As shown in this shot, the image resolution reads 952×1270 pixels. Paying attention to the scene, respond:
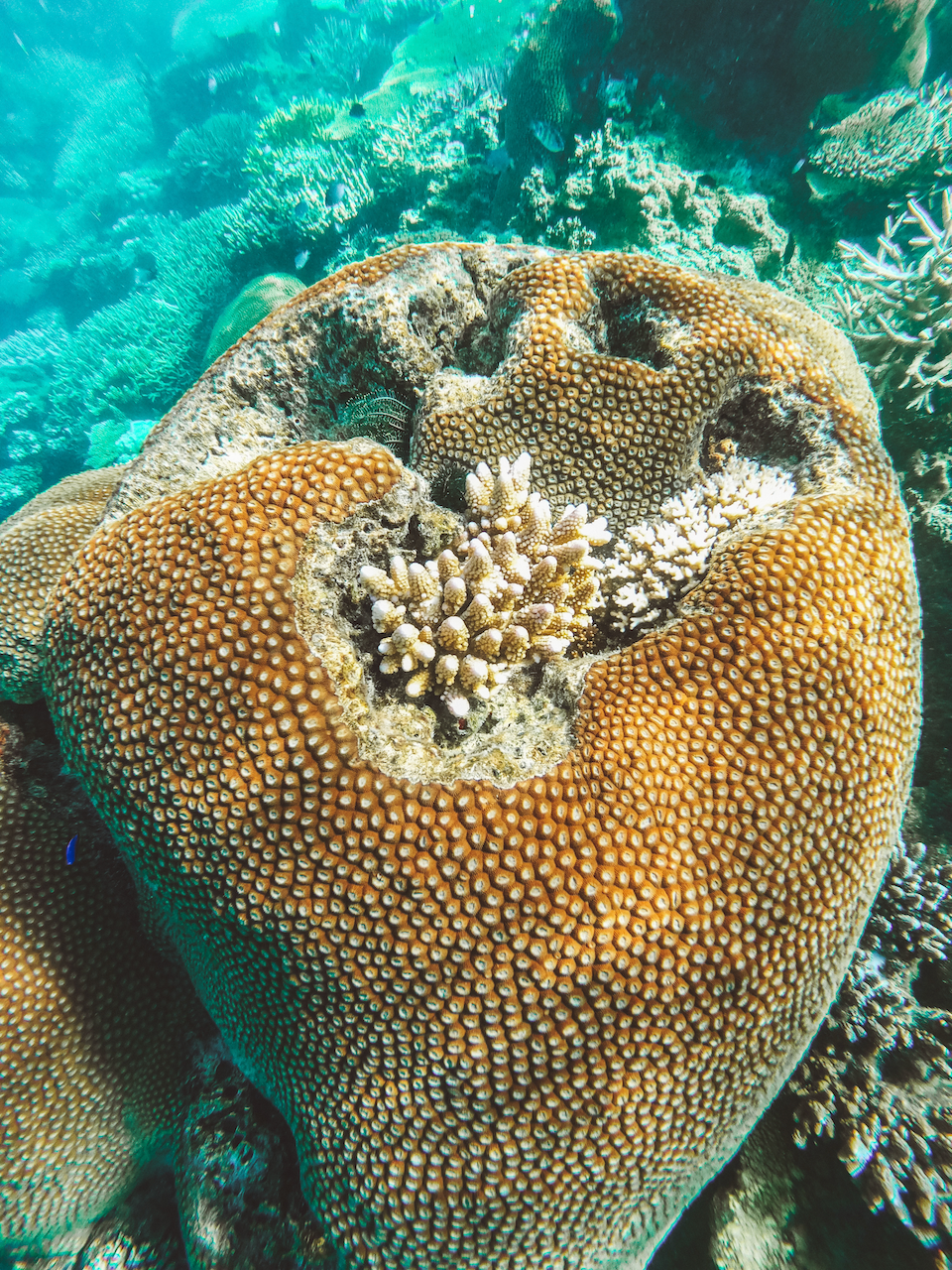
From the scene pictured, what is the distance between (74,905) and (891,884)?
436 centimetres

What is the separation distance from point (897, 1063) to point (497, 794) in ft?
8.00

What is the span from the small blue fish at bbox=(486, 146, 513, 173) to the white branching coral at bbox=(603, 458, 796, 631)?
333 inches

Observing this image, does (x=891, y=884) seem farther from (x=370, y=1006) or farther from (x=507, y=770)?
(x=370, y=1006)

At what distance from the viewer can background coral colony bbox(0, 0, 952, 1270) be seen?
6.24 feet

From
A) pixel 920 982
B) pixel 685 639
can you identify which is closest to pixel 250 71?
pixel 685 639

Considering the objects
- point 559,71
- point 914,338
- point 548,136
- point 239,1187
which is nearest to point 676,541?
point 914,338

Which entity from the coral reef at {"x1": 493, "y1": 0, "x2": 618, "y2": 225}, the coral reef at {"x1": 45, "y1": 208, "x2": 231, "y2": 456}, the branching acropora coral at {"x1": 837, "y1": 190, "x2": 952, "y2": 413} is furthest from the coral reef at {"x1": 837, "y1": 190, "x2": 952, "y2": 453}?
the coral reef at {"x1": 45, "y1": 208, "x2": 231, "y2": 456}

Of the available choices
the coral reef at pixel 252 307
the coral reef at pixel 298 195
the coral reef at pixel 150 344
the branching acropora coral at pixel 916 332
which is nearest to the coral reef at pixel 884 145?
the branching acropora coral at pixel 916 332

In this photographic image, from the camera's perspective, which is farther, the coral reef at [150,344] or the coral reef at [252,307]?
the coral reef at [150,344]

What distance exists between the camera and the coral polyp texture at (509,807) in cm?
187

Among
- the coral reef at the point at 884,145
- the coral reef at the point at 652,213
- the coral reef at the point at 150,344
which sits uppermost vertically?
the coral reef at the point at 884,145

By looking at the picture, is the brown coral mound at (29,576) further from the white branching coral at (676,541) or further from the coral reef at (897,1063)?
the coral reef at (897,1063)

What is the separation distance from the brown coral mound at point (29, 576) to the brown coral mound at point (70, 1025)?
0.54 m

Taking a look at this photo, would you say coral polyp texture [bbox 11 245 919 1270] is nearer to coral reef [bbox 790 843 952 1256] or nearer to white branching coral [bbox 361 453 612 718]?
white branching coral [bbox 361 453 612 718]
